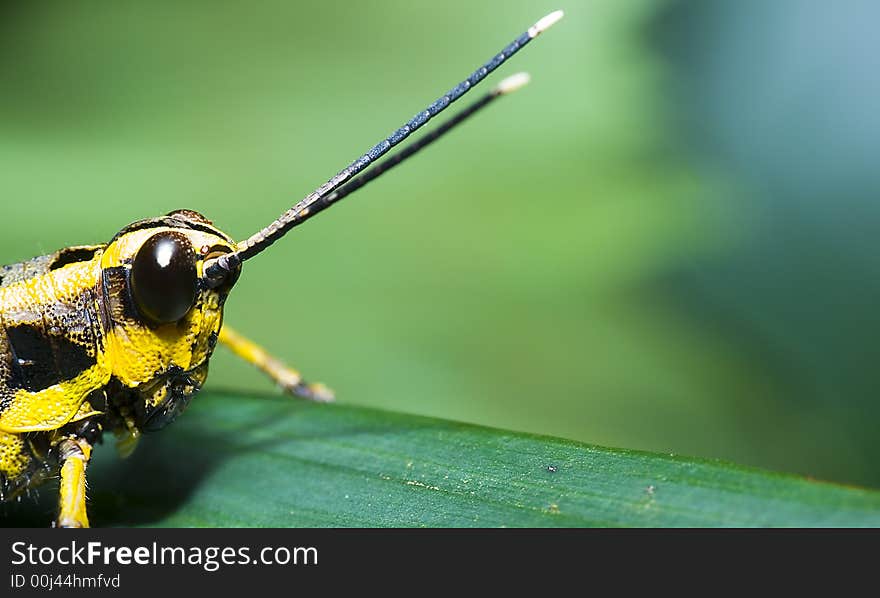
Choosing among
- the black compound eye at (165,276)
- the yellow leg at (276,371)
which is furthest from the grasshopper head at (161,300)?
the yellow leg at (276,371)

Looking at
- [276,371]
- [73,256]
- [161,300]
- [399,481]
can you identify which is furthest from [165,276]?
[276,371]

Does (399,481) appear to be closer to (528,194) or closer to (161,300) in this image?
(161,300)

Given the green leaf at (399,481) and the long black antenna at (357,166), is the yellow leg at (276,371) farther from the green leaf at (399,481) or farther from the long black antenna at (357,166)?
the long black antenna at (357,166)

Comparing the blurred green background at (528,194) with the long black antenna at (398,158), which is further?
the blurred green background at (528,194)

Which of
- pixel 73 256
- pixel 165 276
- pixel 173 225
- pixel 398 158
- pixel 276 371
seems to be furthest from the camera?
pixel 276 371

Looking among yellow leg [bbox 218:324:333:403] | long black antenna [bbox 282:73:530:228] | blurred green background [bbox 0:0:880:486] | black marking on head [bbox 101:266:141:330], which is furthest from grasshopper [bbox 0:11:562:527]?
blurred green background [bbox 0:0:880:486]

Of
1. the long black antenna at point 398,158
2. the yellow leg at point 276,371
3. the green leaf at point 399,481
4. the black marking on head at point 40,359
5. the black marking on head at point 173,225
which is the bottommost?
the green leaf at point 399,481

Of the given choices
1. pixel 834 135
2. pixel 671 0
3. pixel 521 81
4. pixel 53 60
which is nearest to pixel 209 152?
pixel 53 60
